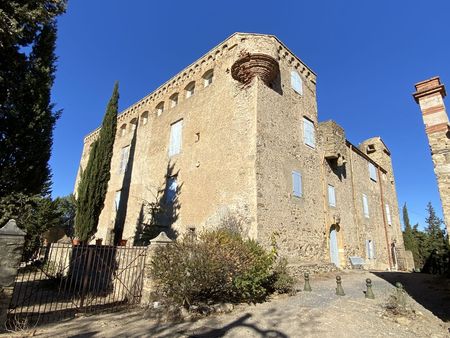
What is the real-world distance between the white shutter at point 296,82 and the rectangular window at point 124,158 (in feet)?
39.8

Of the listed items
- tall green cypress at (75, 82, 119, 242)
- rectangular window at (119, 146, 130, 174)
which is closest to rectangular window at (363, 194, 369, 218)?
tall green cypress at (75, 82, 119, 242)

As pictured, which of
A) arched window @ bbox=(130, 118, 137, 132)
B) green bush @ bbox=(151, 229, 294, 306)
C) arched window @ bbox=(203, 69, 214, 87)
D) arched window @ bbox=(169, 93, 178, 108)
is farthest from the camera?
arched window @ bbox=(130, 118, 137, 132)

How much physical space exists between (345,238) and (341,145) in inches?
200

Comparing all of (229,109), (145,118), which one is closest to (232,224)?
(229,109)

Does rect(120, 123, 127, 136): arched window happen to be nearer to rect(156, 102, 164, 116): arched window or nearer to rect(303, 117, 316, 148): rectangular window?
rect(156, 102, 164, 116): arched window

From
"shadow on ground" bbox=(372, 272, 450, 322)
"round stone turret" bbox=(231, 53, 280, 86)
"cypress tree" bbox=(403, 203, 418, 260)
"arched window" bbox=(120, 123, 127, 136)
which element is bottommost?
"shadow on ground" bbox=(372, 272, 450, 322)

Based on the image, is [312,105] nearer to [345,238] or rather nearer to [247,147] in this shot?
[247,147]

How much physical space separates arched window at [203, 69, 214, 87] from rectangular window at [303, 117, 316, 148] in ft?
18.0

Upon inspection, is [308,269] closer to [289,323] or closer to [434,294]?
[434,294]

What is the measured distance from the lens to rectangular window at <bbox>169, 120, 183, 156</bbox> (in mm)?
14952

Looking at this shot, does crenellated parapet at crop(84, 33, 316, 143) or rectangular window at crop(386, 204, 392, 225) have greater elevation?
crenellated parapet at crop(84, 33, 316, 143)

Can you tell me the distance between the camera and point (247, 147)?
11.1 metres

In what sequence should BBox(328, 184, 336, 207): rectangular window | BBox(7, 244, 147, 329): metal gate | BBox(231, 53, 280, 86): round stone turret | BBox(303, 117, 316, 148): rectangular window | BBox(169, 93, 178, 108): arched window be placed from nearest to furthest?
1. BBox(7, 244, 147, 329): metal gate
2. BBox(231, 53, 280, 86): round stone turret
3. BBox(303, 117, 316, 148): rectangular window
4. BBox(328, 184, 336, 207): rectangular window
5. BBox(169, 93, 178, 108): arched window

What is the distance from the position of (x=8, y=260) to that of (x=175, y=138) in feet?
35.9
